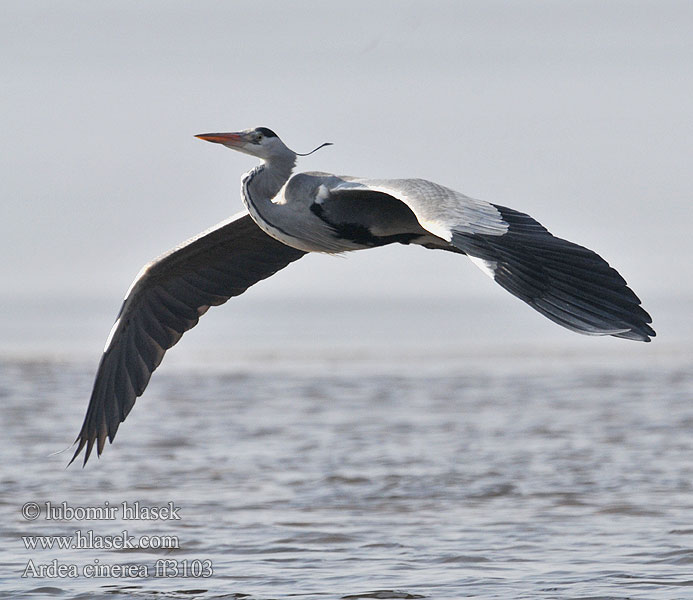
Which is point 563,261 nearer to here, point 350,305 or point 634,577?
point 634,577

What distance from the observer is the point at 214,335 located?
2111 cm

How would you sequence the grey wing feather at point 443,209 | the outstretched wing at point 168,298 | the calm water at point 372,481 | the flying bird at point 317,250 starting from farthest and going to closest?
1. the outstretched wing at point 168,298
2. the calm water at point 372,481
3. the grey wing feather at point 443,209
4. the flying bird at point 317,250

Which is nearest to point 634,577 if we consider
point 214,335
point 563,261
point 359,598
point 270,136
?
point 359,598

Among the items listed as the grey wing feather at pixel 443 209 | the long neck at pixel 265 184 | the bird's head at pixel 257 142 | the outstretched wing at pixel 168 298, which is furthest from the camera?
the outstretched wing at pixel 168 298

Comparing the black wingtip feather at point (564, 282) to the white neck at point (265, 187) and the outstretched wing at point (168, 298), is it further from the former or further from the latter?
the outstretched wing at point (168, 298)

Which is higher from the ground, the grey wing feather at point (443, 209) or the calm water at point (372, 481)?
the grey wing feather at point (443, 209)

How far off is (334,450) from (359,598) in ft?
14.6

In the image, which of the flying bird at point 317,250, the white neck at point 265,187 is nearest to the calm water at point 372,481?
the flying bird at point 317,250

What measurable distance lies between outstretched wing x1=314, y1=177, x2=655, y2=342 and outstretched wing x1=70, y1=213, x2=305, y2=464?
101 inches

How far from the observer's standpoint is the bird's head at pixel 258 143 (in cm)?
830

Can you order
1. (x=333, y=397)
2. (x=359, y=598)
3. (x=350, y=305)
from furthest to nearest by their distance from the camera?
1. (x=350, y=305)
2. (x=333, y=397)
3. (x=359, y=598)

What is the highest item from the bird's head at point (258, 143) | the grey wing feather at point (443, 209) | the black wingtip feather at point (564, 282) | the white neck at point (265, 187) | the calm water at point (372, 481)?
the bird's head at point (258, 143)

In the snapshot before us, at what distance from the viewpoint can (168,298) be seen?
9.39 m

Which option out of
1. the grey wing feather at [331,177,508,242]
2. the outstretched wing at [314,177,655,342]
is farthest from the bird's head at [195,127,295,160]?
the outstretched wing at [314,177,655,342]
